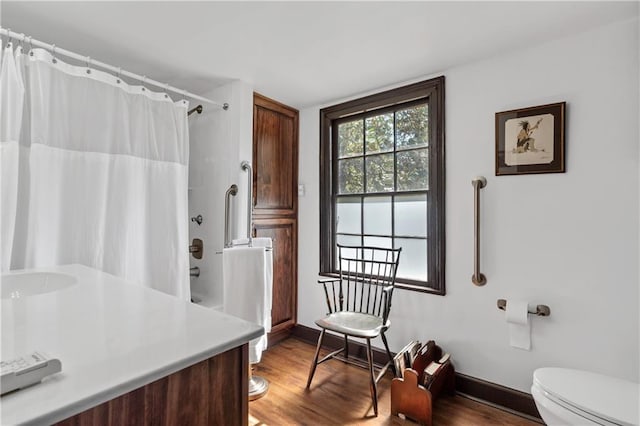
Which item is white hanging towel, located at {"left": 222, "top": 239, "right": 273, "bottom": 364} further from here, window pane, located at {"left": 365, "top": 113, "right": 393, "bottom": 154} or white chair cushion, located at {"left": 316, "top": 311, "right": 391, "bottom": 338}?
window pane, located at {"left": 365, "top": 113, "right": 393, "bottom": 154}

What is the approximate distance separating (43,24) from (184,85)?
92 centimetres

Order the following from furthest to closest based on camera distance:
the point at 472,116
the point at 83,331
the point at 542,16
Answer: the point at 472,116 → the point at 542,16 → the point at 83,331

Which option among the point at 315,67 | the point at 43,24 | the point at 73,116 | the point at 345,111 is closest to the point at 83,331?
the point at 73,116

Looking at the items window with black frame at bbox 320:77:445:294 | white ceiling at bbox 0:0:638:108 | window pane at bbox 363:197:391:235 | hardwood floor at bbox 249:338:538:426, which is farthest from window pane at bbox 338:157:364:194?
hardwood floor at bbox 249:338:538:426

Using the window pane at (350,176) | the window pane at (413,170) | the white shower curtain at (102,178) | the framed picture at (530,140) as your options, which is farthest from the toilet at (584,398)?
the white shower curtain at (102,178)

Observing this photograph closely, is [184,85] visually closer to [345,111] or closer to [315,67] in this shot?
[315,67]

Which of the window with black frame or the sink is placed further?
the window with black frame

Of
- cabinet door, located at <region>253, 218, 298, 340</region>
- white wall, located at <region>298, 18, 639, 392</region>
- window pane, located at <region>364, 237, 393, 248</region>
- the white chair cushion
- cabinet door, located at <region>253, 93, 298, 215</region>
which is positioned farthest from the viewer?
cabinet door, located at <region>253, 218, 298, 340</region>

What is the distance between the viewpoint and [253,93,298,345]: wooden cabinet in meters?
2.68

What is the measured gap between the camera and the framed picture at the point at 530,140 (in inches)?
71.2

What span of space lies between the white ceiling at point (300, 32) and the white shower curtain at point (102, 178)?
0.22 m

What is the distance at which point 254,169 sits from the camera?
2.62 m

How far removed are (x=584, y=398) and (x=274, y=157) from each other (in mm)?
2418

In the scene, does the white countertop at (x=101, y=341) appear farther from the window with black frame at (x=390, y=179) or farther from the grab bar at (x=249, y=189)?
the window with black frame at (x=390, y=179)
